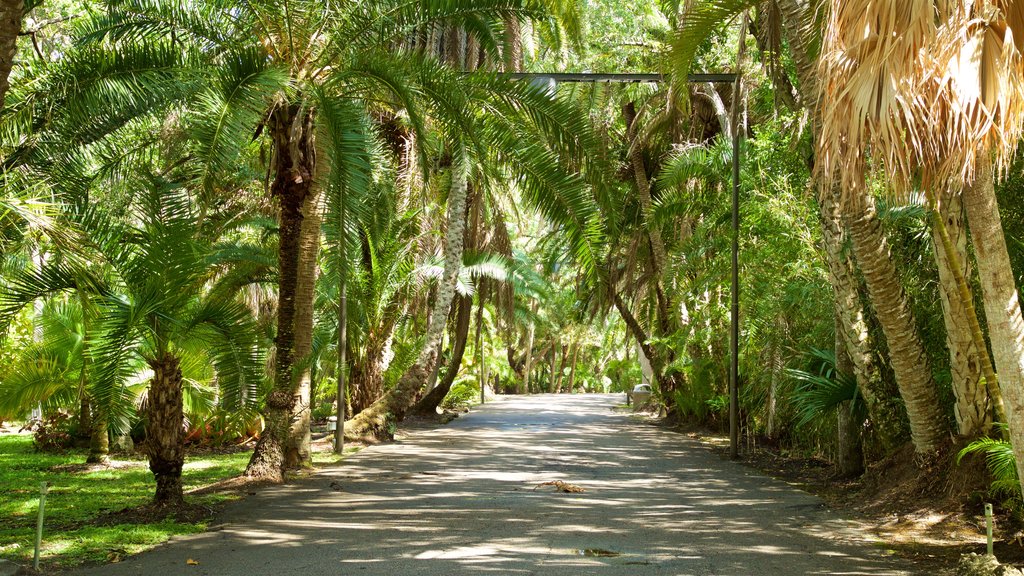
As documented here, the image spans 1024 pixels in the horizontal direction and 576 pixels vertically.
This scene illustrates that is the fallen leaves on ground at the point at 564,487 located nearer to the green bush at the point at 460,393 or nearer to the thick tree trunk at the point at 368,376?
the thick tree trunk at the point at 368,376

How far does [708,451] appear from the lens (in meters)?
17.3

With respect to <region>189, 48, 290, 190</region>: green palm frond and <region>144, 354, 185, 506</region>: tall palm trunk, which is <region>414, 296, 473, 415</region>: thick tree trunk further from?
<region>144, 354, 185, 506</region>: tall palm trunk

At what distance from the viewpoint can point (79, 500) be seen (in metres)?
10.8

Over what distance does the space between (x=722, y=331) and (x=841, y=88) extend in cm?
1307

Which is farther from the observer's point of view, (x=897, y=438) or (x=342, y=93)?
(x=342, y=93)

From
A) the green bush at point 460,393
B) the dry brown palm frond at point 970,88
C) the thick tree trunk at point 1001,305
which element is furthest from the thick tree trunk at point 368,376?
the dry brown palm frond at point 970,88

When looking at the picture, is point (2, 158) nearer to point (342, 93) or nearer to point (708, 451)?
point (342, 93)

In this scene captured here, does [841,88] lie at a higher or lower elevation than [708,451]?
higher

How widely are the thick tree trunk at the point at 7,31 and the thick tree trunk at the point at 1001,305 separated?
724 centimetres

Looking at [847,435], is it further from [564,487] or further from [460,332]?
[460,332]

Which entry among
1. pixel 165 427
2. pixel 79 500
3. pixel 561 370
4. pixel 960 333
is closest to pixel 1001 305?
pixel 960 333

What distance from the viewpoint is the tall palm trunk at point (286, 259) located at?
12.2 m

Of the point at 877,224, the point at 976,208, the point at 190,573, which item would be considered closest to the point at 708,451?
the point at 877,224

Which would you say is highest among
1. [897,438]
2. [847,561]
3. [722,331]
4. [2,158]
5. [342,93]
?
[342,93]
